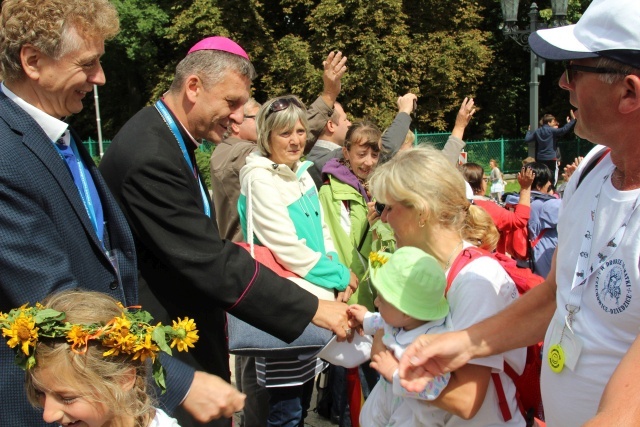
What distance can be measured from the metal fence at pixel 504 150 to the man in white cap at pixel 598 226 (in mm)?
22172

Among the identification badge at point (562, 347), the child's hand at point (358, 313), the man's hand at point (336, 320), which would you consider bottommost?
the man's hand at point (336, 320)

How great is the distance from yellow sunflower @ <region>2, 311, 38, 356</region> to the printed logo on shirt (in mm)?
1593

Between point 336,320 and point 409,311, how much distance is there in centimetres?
66

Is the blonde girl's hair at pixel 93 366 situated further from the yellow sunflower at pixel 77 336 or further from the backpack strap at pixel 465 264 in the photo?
the backpack strap at pixel 465 264

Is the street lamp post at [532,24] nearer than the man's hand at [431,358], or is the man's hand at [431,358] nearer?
the man's hand at [431,358]

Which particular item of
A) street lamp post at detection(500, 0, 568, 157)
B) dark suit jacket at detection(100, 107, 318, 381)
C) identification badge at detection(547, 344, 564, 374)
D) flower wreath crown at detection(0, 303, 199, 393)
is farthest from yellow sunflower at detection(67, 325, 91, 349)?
street lamp post at detection(500, 0, 568, 157)

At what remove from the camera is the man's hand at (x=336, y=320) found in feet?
9.40

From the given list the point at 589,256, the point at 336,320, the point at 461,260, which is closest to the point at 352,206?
the point at 336,320

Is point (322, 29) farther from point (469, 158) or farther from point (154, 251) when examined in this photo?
point (154, 251)

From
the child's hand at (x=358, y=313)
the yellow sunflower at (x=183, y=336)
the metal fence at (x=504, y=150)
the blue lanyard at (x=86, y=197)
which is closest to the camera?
the yellow sunflower at (x=183, y=336)

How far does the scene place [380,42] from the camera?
88.5 feet

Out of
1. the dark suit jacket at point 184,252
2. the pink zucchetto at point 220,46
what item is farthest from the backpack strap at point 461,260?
the pink zucchetto at point 220,46

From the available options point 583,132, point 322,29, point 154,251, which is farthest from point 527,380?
point 322,29

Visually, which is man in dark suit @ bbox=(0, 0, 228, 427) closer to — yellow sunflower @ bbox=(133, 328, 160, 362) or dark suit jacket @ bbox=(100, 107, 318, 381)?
dark suit jacket @ bbox=(100, 107, 318, 381)
